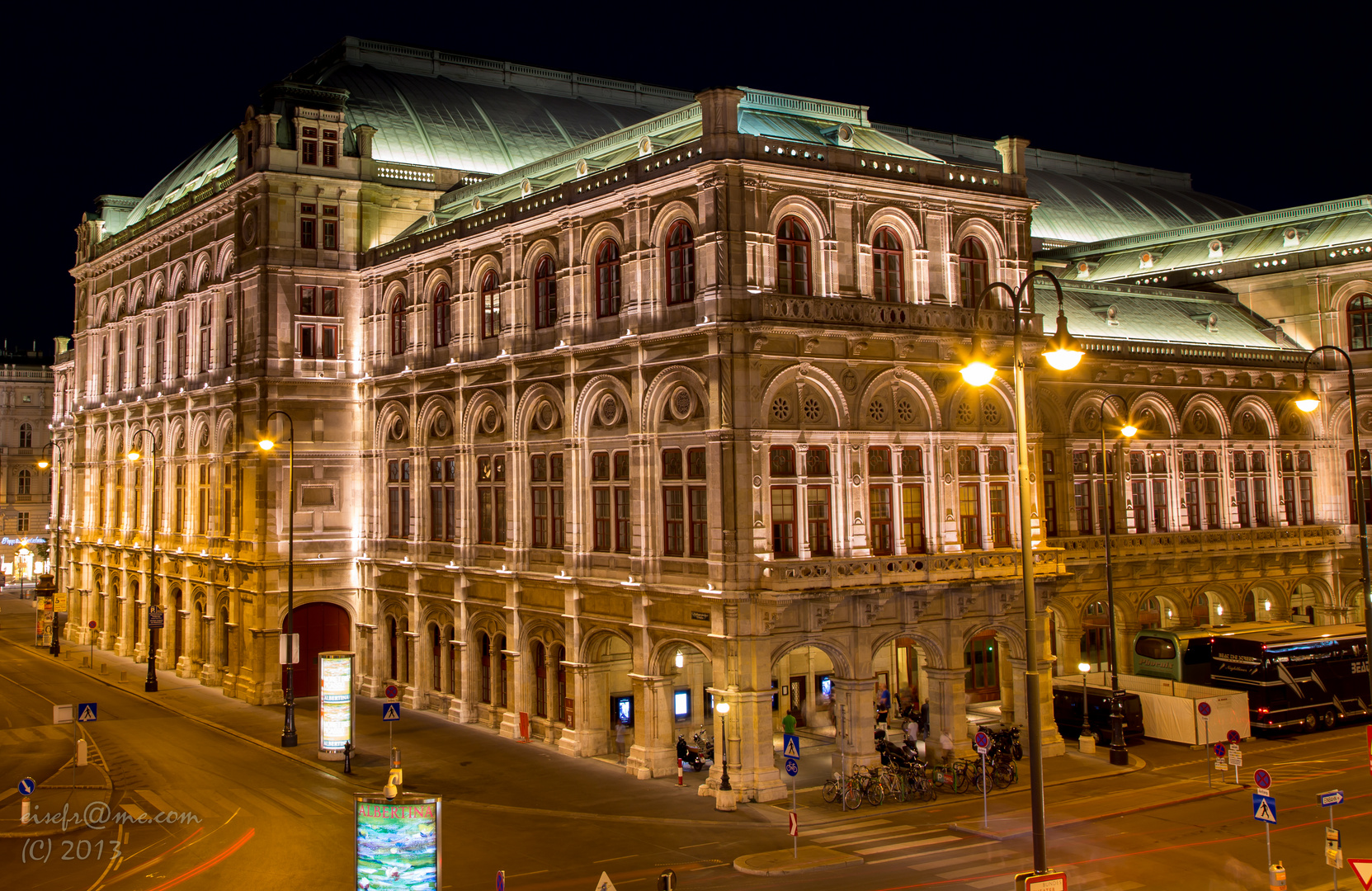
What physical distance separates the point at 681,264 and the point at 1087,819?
20260mm

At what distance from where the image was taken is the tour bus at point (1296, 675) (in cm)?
4569

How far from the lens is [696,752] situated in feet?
130

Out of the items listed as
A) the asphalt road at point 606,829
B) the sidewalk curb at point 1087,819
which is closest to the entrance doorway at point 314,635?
the asphalt road at point 606,829

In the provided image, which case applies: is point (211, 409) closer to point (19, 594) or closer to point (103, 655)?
point (103, 655)

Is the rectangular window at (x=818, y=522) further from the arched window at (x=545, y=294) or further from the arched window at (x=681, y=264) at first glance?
the arched window at (x=545, y=294)

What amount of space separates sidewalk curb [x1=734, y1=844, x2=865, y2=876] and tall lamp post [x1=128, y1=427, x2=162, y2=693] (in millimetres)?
37469

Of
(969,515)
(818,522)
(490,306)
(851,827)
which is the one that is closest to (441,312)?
(490,306)

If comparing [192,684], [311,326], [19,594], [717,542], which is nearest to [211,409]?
[311,326]

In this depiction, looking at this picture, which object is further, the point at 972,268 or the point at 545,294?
the point at 545,294

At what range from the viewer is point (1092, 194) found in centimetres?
7888

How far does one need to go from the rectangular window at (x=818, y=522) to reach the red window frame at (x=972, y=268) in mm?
9015

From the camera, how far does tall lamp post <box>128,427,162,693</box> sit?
58.0m

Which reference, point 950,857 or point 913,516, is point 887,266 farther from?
point 950,857

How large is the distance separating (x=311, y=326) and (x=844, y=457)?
28943 millimetres
